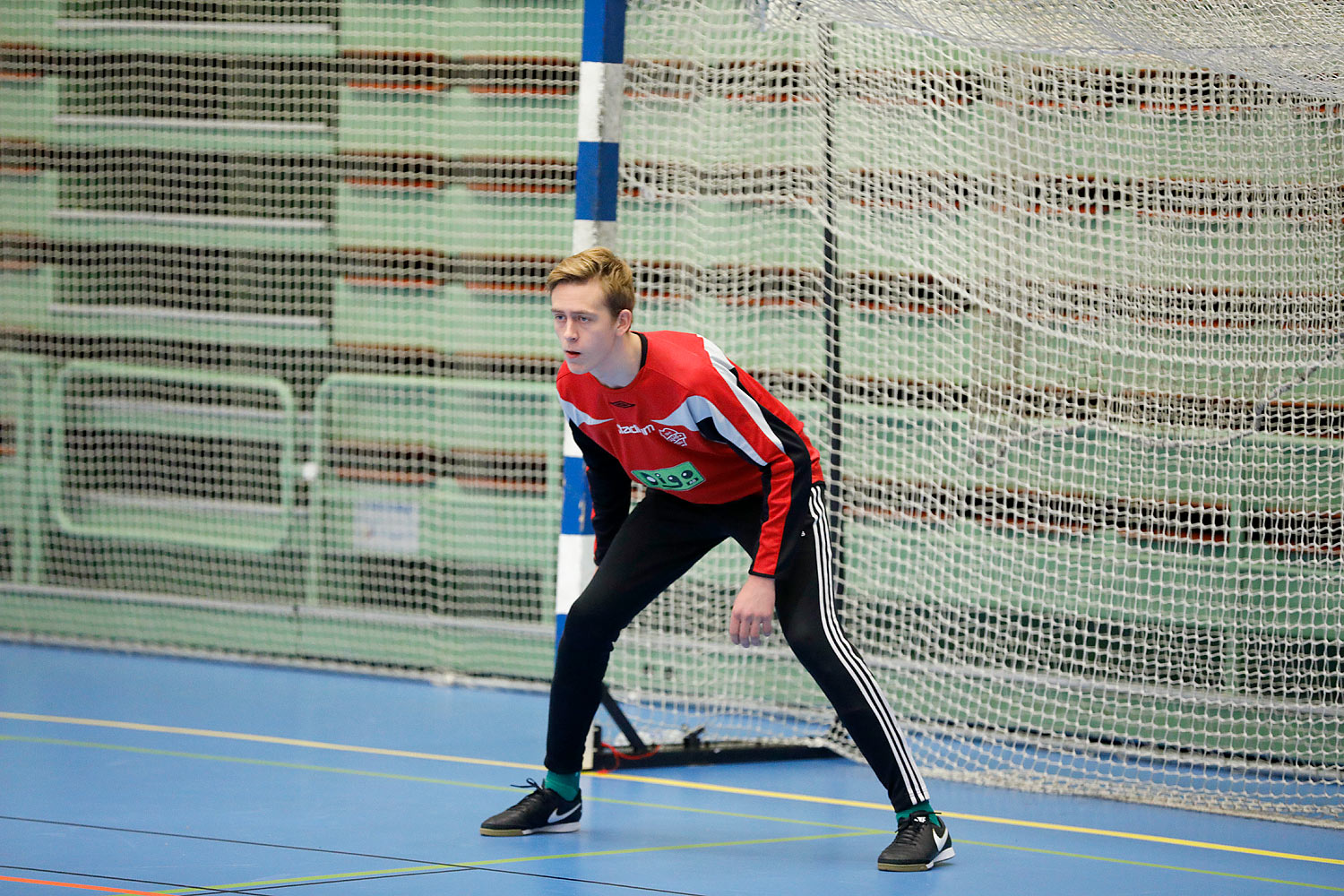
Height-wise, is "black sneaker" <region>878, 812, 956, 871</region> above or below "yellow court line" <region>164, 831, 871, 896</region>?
above

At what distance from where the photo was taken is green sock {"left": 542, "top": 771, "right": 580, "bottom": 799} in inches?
152

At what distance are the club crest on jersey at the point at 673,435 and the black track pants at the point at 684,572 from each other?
0.82 ft

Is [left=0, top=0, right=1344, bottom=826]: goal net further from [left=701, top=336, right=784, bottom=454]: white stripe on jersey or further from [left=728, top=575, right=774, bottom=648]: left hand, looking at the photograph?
[left=728, top=575, right=774, bottom=648]: left hand

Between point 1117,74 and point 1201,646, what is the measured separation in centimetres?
199

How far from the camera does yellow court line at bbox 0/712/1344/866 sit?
4.00 metres

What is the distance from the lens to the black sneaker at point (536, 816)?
151 inches

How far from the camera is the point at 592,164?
4.53m

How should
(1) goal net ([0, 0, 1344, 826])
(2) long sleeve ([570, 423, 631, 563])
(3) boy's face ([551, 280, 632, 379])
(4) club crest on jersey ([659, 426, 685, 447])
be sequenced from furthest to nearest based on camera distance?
1. (1) goal net ([0, 0, 1344, 826])
2. (2) long sleeve ([570, 423, 631, 563])
3. (4) club crest on jersey ([659, 426, 685, 447])
4. (3) boy's face ([551, 280, 632, 379])

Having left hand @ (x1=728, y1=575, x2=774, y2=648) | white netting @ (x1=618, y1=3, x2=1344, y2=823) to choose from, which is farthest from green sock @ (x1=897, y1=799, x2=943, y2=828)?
white netting @ (x1=618, y1=3, x2=1344, y2=823)

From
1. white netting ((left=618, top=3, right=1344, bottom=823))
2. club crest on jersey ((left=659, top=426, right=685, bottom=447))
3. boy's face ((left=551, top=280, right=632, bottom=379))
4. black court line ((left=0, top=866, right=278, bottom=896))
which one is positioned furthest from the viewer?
white netting ((left=618, top=3, right=1344, bottom=823))

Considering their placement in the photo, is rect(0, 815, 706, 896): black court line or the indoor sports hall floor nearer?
rect(0, 815, 706, 896): black court line

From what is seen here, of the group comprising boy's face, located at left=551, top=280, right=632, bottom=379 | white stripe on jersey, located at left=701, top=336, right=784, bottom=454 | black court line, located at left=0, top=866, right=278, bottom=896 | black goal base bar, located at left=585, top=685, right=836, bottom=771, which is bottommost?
black court line, located at left=0, top=866, right=278, bottom=896

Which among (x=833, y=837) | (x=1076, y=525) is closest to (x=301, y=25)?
(x=1076, y=525)

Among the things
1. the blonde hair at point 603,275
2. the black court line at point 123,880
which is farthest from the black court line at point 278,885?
the blonde hair at point 603,275
